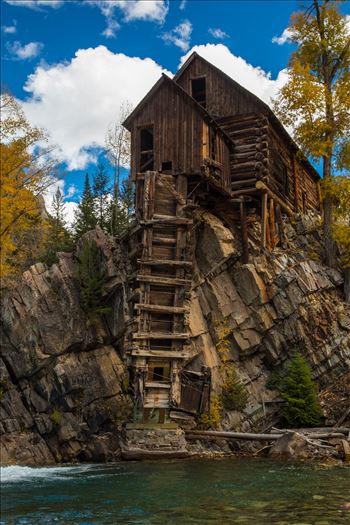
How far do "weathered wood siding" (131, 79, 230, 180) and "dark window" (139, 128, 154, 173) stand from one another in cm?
34

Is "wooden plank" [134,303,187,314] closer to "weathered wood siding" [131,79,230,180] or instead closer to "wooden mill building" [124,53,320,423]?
"wooden mill building" [124,53,320,423]

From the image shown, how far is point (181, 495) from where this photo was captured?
1060cm

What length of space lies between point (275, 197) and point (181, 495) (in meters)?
19.5

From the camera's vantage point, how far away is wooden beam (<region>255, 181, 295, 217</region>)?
25.5 metres

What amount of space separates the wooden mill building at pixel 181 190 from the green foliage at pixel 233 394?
105cm

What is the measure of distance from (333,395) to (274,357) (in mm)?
3092

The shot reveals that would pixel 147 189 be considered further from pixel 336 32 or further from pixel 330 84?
pixel 336 32

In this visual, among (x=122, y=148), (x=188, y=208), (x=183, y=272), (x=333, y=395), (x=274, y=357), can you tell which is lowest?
(x=333, y=395)

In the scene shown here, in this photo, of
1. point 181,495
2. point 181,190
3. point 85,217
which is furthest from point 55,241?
point 181,495

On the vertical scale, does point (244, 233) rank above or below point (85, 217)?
below

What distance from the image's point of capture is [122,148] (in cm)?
4072

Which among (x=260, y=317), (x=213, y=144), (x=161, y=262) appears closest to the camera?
(x=161, y=262)

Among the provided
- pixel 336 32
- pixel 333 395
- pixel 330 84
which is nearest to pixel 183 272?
pixel 333 395

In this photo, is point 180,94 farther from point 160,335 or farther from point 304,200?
point 304,200
